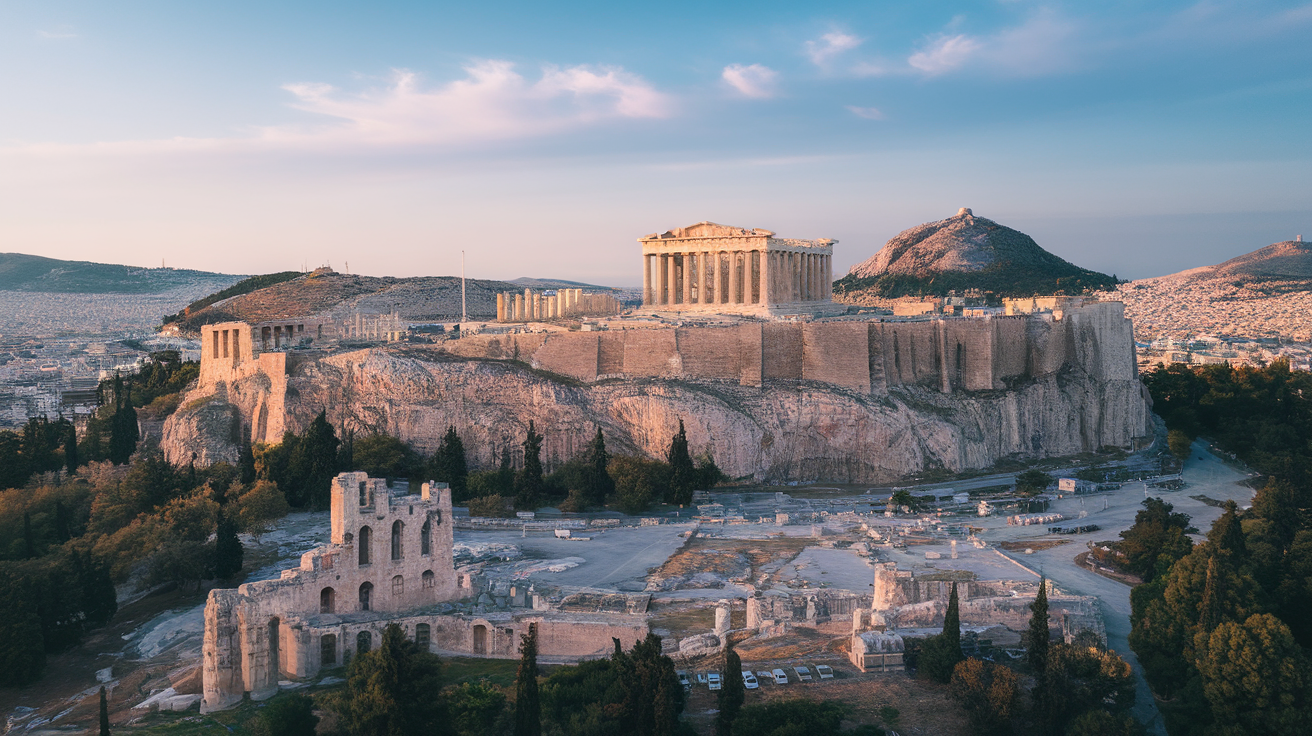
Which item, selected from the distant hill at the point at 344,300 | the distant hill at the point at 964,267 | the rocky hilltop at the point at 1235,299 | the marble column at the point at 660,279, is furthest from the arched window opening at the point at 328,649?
the rocky hilltop at the point at 1235,299

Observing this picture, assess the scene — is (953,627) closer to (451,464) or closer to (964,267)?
(451,464)

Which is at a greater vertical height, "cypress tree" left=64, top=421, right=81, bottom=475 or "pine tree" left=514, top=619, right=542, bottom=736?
"cypress tree" left=64, top=421, right=81, bottom=475

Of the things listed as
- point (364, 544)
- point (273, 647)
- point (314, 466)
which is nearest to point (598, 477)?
point (314, 466)

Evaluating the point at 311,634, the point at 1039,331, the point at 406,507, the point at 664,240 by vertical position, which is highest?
the point at 664,240

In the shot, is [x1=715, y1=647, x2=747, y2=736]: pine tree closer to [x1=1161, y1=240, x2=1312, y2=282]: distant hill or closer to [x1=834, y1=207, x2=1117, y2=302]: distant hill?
[x1=834, y1=207, x2=1117, y2=302]: distant hill

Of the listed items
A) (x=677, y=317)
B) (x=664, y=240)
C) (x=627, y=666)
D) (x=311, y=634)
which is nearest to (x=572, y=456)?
(x=677, y=317)

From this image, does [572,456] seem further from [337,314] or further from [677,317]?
[337,314]

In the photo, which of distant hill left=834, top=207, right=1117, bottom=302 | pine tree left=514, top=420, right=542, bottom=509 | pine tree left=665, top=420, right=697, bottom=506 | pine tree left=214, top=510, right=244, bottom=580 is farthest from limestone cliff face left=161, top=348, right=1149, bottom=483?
distant hill left=834, top=207, right=1117, bottom=302
